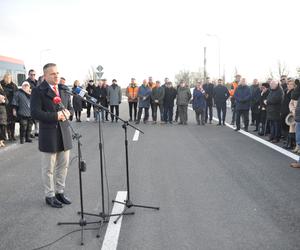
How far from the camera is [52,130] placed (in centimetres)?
528

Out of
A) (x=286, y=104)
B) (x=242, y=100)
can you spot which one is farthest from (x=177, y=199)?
(x=242, y=100)

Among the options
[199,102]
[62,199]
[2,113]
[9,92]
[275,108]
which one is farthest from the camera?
[199,102]

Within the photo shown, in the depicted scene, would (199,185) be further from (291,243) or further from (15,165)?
(15,165)

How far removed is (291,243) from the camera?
413cm

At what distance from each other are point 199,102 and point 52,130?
1185cm

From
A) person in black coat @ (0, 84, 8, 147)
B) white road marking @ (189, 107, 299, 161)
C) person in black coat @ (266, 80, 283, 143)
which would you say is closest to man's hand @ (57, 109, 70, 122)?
white road marking @ (189, 107, 299, 161)

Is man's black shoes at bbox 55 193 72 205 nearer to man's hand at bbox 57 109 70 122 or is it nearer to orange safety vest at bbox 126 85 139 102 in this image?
man's hand at bbox 57 109 70 122

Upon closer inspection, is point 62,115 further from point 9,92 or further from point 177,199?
point 9,92

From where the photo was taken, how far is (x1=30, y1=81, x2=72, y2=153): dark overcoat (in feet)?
16.9

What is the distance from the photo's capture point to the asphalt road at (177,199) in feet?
14.1

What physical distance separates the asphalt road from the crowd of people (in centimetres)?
137

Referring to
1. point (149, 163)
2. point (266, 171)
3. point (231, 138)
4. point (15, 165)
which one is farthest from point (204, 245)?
point (231, 138)

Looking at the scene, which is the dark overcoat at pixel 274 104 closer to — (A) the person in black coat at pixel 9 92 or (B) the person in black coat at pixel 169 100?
(B) the person in black coat at pixel 169 100

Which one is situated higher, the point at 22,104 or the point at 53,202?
the point at 22,104
